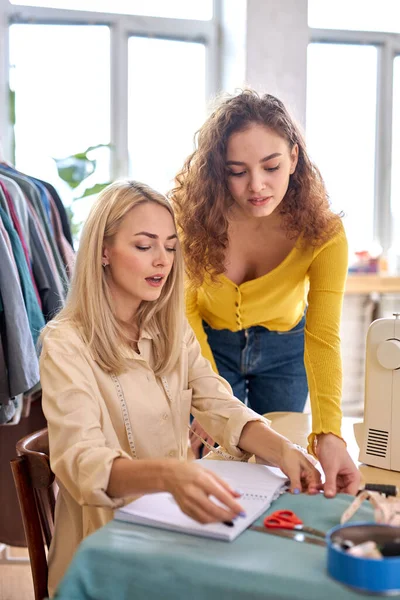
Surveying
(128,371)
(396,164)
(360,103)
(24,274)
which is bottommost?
(128,371)

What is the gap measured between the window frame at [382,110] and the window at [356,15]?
0.04 meters

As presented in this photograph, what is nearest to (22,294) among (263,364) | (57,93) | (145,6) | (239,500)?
(263,364)

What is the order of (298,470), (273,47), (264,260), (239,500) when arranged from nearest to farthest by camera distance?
1. (239,500)
2. (298,470)
3. (264,260)
4. (273,47)

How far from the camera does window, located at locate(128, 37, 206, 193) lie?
4.22 metres

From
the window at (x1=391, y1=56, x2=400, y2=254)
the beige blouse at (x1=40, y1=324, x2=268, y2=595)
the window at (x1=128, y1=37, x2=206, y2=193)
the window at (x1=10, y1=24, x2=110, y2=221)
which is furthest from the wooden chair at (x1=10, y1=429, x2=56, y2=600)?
the window at (x1=391, y1=56, x2=400, y2=254)

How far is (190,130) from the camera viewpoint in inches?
170

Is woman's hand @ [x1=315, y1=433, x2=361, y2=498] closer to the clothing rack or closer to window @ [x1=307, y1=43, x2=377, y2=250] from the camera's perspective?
the clothing rack

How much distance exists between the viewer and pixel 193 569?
788mm

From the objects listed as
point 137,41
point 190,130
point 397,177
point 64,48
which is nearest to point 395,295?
point 397,177

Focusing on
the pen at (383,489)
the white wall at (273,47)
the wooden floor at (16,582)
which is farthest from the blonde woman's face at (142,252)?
the white wall at (273,47)

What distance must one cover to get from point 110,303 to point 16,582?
4.92ft

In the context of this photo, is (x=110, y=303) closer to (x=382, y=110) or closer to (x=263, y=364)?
(x=263, y=364)

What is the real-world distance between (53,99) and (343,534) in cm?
370

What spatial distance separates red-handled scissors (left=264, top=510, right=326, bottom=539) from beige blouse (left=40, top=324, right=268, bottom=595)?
0.23 m
